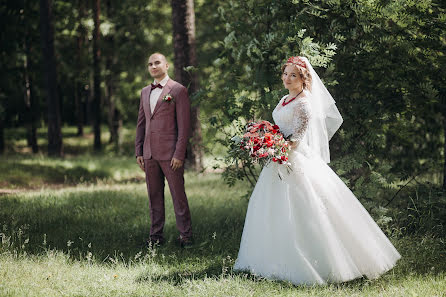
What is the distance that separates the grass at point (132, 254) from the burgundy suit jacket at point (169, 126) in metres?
1.29

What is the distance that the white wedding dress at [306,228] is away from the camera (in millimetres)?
4652

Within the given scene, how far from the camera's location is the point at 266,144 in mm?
4613

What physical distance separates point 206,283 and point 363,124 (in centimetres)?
351

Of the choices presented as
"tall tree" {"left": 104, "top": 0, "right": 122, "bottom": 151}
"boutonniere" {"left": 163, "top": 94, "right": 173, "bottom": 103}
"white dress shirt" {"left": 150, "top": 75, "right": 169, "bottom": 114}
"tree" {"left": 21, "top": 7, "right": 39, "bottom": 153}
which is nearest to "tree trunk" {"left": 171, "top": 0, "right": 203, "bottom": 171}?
"white dress shirt" {"left": 150, "top": 75, "right": 169, "bottom": 114}

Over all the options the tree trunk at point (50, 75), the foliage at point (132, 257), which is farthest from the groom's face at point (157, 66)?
the tree trunk at point (50, 75)

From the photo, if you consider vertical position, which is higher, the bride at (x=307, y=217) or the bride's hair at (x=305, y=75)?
the bride's hair at (x=305, y=75)

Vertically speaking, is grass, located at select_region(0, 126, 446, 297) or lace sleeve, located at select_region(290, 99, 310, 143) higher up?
lace sleeve, located at select_region(290, 99, 310, 143)

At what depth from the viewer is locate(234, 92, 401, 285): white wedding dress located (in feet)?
15.3

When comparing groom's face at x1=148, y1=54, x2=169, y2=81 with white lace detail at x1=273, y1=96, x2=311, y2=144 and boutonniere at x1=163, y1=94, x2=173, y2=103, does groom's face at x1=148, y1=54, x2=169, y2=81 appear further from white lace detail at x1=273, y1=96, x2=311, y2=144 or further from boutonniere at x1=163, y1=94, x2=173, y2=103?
white lace detail at x1=273, y1=96, x2=311, y2=144

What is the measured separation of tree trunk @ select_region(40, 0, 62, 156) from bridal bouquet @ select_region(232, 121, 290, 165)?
37.4 feet

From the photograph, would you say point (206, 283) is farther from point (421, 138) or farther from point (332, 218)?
point (421, 138)

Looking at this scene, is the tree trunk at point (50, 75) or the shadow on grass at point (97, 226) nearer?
the shadow on grass at point (97, 226)

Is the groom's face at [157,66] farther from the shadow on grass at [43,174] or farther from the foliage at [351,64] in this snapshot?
the shadow on grass at [43,174]

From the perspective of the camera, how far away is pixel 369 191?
20.4ft
